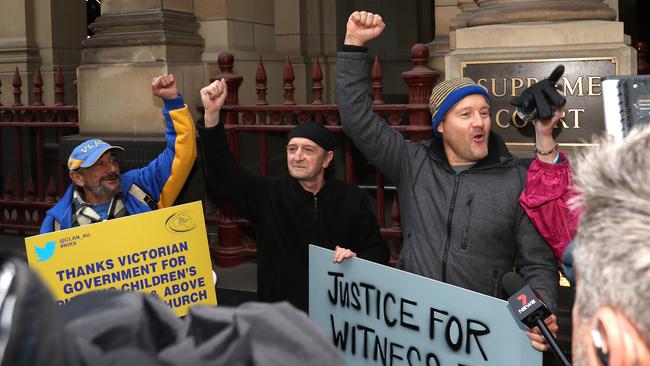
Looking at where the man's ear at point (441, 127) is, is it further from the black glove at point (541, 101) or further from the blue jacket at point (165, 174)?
the blue jacket at point (165, 174)

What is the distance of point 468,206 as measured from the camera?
3.48 m

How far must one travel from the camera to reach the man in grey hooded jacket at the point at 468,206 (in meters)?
3.45

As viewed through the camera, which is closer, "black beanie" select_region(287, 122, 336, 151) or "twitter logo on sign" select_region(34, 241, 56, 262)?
"twitter logo on sign" select_region(34, 241, 56, 262)

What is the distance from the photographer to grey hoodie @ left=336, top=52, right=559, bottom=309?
3.45 meters

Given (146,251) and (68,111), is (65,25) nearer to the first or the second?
(68,111)

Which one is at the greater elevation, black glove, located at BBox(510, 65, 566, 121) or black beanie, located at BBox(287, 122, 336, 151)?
black glove, located at BBox(510, 65, 566, 121)

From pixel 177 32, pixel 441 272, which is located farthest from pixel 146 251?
pixel 177 32

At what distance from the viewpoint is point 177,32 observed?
7.95m

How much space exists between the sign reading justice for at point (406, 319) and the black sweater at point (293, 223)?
6.5 inches

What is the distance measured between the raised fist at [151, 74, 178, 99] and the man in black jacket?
65cm

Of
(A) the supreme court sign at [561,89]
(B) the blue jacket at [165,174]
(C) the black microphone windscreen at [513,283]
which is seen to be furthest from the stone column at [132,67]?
(C) the black microphone windscreen at [513,283]

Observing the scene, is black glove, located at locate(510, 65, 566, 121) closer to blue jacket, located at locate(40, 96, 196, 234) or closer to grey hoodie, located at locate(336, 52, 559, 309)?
grey hoodie, located at locate(336, 52, 559, 309)

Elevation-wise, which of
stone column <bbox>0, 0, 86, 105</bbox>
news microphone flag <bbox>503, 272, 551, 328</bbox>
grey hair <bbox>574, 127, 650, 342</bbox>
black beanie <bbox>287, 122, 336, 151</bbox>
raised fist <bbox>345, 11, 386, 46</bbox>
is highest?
stone column <bbox>0, 0, 86, 105</bbox>

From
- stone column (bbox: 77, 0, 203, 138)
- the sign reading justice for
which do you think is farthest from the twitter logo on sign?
stone column (bbox: 77, 0, 203, 138)
